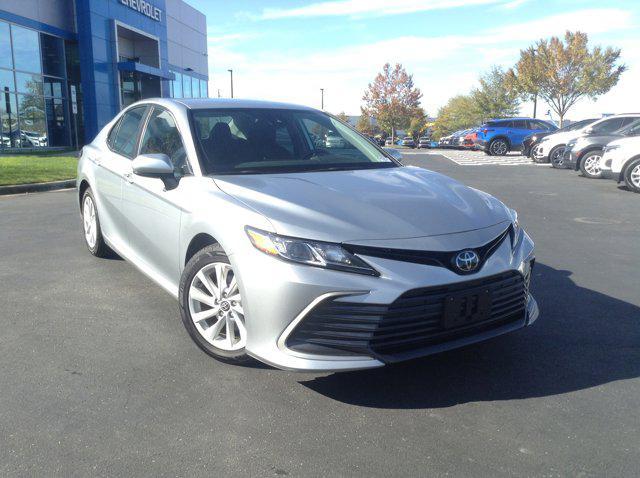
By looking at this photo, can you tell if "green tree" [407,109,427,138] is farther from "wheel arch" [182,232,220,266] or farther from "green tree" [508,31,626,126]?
"wheel arch" [182,232,220,266]

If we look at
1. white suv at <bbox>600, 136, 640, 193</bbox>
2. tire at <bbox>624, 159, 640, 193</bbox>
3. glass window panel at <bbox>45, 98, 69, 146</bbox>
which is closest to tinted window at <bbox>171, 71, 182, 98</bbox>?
glass window panel at <bbox>45, 98, 69, 146</bbox>

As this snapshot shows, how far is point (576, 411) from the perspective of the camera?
2.77 metres

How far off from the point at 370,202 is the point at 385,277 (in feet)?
1.99

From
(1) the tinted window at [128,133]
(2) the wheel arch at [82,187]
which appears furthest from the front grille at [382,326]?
(2) the wheel arch at [82,187]

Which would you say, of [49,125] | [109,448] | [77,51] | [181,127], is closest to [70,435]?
[109,448]

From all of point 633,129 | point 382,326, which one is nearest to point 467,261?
point 382,326

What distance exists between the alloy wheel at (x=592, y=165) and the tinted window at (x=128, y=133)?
41.9 feet

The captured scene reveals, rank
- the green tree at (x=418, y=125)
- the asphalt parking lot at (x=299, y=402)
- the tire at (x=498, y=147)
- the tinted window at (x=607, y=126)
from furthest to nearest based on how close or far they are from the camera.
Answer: the green tree at (x=418, y=125) → the tire at (x=498, y=147) → the tinted window at (x=607, y=126) → the asphalt parking lot at (x=299, y=402)

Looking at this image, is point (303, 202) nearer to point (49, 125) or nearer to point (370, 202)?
point (370, 202)

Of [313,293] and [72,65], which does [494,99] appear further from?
[313,293]

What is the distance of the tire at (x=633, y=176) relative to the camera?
1134cm

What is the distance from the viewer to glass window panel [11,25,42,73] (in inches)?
885

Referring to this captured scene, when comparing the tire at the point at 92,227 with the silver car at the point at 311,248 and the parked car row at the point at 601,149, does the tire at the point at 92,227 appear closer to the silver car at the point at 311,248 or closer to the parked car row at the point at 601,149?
the silver car at the point at 311,248

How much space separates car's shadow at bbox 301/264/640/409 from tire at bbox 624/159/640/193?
8.52 m
